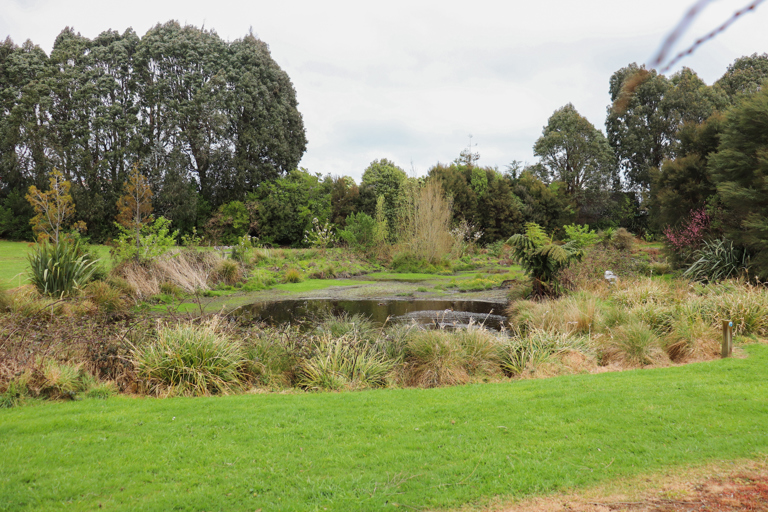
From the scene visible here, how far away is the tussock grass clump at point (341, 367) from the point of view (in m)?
5.36

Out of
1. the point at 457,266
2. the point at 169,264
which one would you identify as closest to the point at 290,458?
the point at 169,264

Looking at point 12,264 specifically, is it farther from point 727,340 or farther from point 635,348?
point 727,340

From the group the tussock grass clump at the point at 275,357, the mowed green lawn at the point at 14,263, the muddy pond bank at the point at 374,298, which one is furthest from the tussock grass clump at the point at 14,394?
the muddy pond bank at the point at 374,298

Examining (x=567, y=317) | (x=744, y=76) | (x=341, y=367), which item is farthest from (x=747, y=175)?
(x=744, y=76)

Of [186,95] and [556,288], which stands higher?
[186,95]

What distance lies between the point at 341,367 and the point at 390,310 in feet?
17.7

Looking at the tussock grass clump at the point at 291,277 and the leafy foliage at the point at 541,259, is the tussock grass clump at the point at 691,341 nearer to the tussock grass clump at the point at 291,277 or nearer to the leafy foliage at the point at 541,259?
the leafy foliage at the point at 541,259

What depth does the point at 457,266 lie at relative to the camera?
19.8 metres

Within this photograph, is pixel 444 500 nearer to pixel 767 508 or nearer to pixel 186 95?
pixel 767 508

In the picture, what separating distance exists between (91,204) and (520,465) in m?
27.5

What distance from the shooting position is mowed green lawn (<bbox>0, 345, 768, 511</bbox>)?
8.94 ft

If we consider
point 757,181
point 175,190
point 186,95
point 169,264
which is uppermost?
point 186,95

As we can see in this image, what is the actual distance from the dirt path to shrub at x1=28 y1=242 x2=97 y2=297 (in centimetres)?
895

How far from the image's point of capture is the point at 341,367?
557 centimetres
